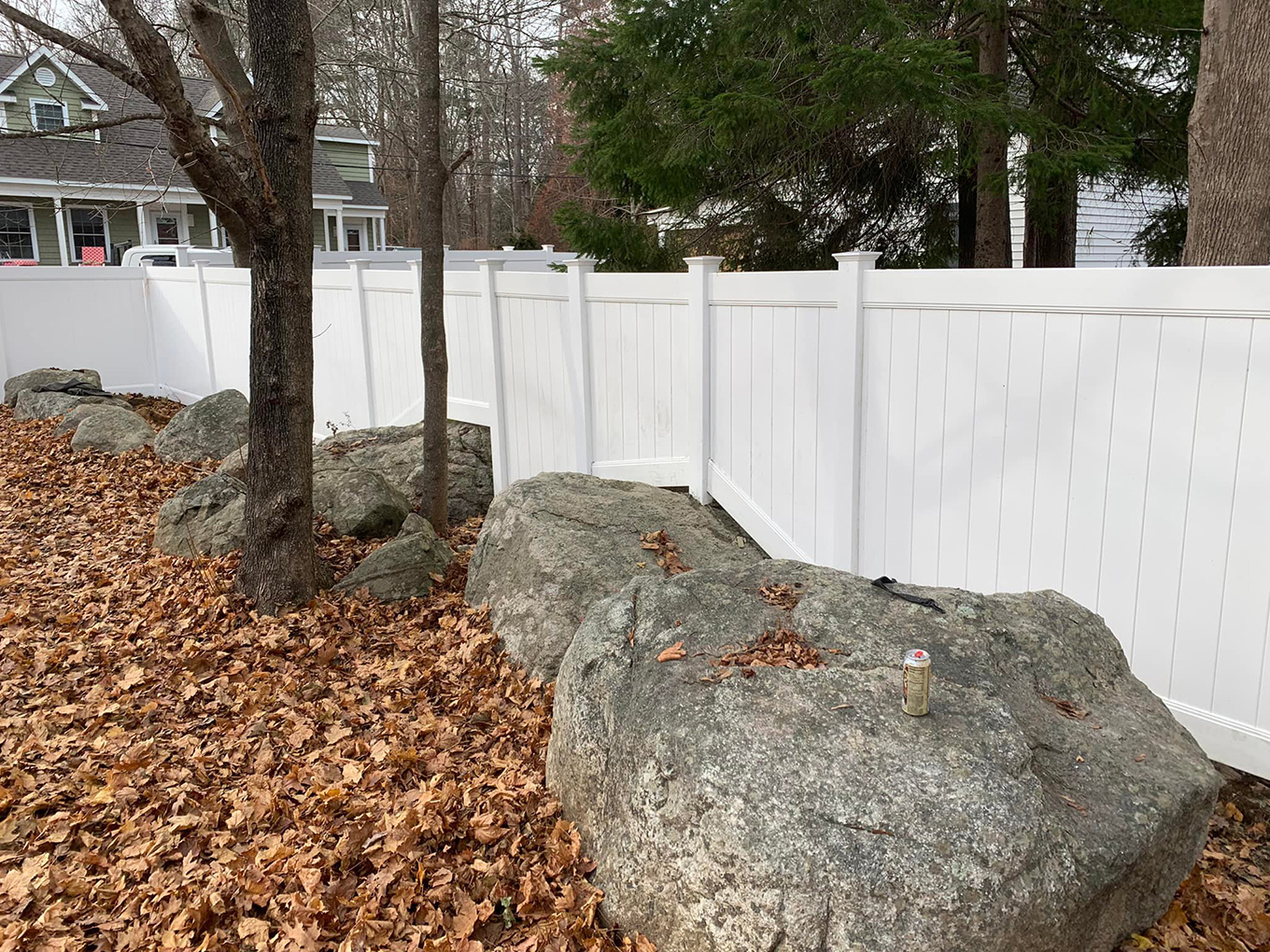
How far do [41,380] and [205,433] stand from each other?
4.11 meters

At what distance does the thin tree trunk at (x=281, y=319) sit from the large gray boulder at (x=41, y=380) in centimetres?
812

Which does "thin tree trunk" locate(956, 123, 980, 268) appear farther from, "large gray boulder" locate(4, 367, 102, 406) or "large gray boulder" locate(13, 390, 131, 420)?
"large gray boulder" locate(4, 367, 102, 406)

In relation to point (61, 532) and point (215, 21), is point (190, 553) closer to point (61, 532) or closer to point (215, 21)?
point (61, 532)

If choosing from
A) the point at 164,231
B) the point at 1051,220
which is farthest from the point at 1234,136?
the point at 164,231

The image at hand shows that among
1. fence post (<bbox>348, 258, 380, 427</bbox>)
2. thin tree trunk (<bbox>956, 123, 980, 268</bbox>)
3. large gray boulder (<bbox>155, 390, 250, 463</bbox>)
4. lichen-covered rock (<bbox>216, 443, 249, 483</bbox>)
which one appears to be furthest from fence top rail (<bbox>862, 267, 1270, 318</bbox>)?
large gray boulder (<bbox>155, 390, 250, 463</bbox>)

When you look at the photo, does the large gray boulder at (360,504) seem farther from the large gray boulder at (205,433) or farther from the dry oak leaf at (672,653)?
the dry oak leaf at (672,653)

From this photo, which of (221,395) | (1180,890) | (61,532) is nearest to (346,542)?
(61,532)

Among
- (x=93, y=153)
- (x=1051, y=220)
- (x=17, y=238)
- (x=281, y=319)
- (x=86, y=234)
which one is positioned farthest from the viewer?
(x=86, y=234)

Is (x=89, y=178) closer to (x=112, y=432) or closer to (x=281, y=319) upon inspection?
(x=112, y=432)

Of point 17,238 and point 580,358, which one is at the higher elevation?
point 17,238

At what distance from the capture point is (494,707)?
419 centimetres

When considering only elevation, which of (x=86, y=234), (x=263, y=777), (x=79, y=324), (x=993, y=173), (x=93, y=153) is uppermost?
(x=93, y=153)

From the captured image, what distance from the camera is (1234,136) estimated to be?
14.8ft

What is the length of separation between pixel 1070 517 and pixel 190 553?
5.03 m
